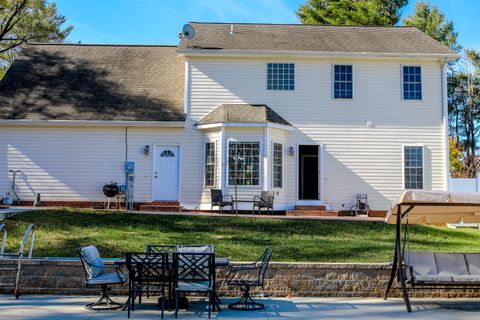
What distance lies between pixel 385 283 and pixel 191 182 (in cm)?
1026

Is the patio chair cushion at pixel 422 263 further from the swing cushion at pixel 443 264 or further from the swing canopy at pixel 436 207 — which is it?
the swing canopy at pixel 436 207

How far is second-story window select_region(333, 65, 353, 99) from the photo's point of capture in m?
19.2

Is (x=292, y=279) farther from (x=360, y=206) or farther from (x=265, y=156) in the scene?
(x=360, y=206)

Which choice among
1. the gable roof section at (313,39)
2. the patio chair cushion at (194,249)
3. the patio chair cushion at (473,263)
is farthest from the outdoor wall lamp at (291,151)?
the patio chair cushion at (194,249)

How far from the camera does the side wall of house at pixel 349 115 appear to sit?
18922mm

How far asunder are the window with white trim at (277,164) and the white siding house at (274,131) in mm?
40

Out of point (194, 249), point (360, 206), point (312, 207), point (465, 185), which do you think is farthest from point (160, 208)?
point (465, 185)

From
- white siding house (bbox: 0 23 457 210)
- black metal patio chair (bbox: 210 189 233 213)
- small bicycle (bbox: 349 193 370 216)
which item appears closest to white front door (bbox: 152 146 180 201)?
white siding house (bbox: 0 23 457 210)

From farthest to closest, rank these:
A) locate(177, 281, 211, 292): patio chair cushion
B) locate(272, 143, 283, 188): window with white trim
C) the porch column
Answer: locate(272, 143, 283, 188): window with white trim < the porch column < locate(177, 281, 211, 292): patio chair cushion

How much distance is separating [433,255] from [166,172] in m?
11.4

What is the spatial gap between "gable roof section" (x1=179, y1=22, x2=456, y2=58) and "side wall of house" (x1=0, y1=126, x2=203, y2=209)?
375cm

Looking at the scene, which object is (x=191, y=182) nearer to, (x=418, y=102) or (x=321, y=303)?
(x=418, y=102)

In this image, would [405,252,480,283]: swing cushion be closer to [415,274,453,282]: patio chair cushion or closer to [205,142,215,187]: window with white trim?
[415,274,453,282]: patio chair cushion

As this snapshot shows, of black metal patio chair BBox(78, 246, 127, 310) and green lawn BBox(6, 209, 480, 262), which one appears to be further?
green lawn BBox(6, 209, 480, 262)
